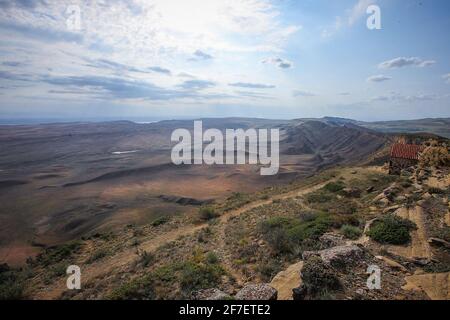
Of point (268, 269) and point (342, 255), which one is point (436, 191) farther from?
point (268, 269)

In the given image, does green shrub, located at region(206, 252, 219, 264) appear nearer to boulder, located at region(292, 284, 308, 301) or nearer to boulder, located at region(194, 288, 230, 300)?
boulder, located at region(194, 288, 230, 300)

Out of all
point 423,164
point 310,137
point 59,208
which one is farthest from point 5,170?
point 310,137

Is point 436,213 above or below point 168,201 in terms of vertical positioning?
above

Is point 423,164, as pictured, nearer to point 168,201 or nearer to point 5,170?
point 168,201

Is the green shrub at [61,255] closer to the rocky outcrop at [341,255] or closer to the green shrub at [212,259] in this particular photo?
the green shrub at [212,259]

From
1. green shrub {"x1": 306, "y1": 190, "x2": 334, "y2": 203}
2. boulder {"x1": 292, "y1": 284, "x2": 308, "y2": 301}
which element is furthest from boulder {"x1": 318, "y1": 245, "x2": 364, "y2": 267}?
green shrub {"x1": 306, "y1": 190, "x2": 334, "y2": 203}

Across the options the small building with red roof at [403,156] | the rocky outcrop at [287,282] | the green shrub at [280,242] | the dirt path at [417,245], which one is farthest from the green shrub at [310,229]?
the small building with red roof at [403,156]
